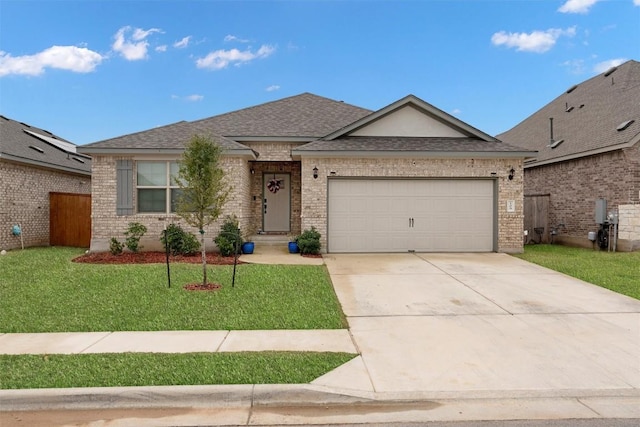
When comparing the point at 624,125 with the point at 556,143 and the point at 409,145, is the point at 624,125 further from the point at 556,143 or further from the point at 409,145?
the point at 409,145

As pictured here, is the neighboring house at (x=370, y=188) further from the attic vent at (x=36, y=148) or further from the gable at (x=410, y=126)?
the attic vent at (x=36, y=148)

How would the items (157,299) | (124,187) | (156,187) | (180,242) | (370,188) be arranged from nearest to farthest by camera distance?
(157,299) < (180,242) < (124,187) < (156,187) < (370,188)

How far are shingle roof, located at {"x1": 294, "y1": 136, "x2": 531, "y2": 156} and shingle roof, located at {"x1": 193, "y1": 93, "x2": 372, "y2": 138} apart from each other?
2.05 metres

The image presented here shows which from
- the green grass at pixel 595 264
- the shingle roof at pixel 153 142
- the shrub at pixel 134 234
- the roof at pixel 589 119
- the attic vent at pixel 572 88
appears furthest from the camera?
the attic vent at pixel 572 88

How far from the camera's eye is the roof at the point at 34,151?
45.5ft

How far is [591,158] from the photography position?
14.8 metres

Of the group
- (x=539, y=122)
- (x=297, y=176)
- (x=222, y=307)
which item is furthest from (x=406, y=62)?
(x=222, y=307)

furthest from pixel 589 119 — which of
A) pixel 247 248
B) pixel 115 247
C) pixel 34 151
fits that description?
pixel 34 151

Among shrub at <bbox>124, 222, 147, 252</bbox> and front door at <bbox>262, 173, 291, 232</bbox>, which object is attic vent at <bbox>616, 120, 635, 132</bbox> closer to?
front door at <bbox>262, 173, 291, 232</bbox>

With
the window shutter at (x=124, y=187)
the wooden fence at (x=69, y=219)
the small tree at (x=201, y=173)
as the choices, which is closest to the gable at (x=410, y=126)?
the small tree at (x=201, y=173)

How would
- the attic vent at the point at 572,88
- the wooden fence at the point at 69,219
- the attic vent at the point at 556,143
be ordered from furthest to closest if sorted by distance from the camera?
1. the attic vent at the point at 572,88
2. the attic vent at the point at 556,143
3. the wooden fence at the point at 69,219

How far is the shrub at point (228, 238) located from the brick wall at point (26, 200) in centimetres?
760

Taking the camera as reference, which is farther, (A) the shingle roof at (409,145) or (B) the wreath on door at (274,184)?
(B) the wreath on door at (274,184)

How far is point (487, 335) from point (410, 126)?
31.9 feet
